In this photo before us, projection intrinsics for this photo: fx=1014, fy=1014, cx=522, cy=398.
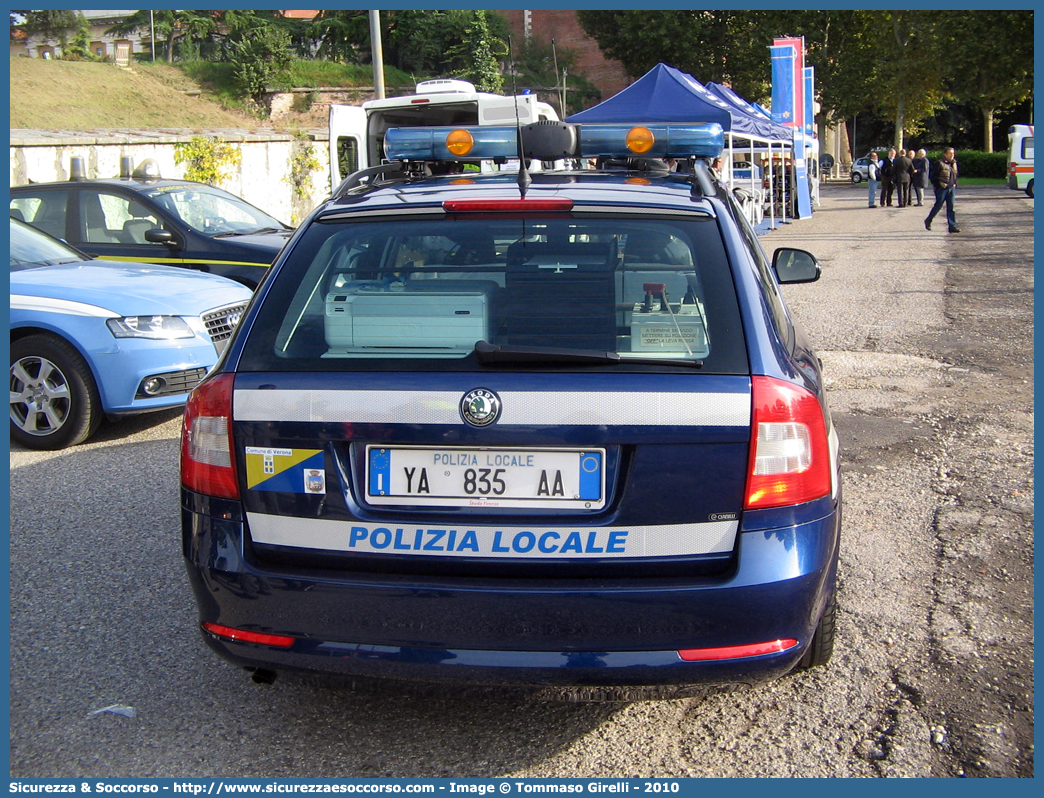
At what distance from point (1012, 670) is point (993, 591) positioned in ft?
2.23

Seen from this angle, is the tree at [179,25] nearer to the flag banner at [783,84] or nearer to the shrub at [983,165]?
the shrub at [983,165]

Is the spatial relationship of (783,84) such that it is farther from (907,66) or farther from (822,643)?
(907,66)

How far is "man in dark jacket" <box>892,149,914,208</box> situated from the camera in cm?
3136

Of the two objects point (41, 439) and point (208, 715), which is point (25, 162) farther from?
point (208, 715)

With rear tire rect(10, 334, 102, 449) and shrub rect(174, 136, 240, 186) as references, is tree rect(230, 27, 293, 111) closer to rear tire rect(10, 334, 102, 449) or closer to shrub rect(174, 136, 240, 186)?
shrub rect(174, 136, 240, 186)

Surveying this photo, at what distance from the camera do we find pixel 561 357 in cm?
254

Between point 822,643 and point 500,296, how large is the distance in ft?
4.63

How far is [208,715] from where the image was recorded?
121 inches


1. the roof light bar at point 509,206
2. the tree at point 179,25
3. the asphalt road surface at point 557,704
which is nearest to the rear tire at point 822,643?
the asphalt road surface at point 557,704

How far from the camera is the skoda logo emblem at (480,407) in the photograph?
2502 millimetres

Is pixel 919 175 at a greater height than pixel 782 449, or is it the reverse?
pixel 919 175

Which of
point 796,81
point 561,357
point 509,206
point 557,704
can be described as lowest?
point 557,704

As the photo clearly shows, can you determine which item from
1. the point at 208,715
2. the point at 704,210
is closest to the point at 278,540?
the point at 208,715

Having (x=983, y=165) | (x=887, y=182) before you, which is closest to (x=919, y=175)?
(x=887, y=182)
